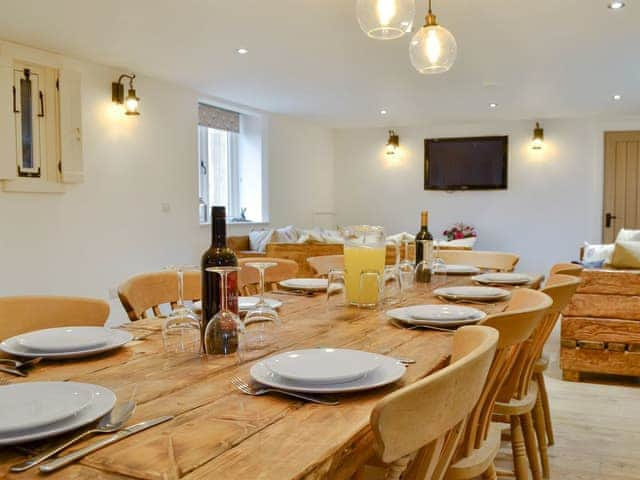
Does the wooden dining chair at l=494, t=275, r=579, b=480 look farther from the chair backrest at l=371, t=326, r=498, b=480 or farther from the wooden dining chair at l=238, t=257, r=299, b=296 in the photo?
the wooden dining chair at l=238, t=257, r=299, b=296

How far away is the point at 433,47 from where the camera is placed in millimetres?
2803

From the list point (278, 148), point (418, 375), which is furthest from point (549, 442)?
point (278, 148)

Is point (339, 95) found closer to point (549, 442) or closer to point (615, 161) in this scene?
point (615, 161)

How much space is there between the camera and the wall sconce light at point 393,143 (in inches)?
372

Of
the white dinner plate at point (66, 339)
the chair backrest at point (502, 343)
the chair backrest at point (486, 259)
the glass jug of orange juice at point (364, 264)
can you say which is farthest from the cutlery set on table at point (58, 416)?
the chair backrest at point (486, 259)

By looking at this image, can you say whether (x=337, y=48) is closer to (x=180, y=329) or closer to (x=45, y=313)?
(x=45, y=313)

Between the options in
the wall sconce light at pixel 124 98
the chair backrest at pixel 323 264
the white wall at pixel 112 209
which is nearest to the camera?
the chair backrest at pixel 323 264

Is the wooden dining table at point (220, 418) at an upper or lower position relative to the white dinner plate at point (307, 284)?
lower

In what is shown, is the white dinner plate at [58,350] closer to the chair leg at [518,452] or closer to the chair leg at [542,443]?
the chair leg at [518,452]

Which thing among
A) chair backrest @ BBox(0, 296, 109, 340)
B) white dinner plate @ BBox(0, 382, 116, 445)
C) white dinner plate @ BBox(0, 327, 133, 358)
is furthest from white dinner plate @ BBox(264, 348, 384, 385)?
chair backrest @ BBox(0, 296, 109, 340)

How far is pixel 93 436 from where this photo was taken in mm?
811

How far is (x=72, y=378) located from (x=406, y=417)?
0.71 meters

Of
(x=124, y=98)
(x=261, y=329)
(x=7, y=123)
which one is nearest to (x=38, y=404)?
(x=261, y=329)

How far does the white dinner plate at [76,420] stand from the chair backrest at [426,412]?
0.41m
